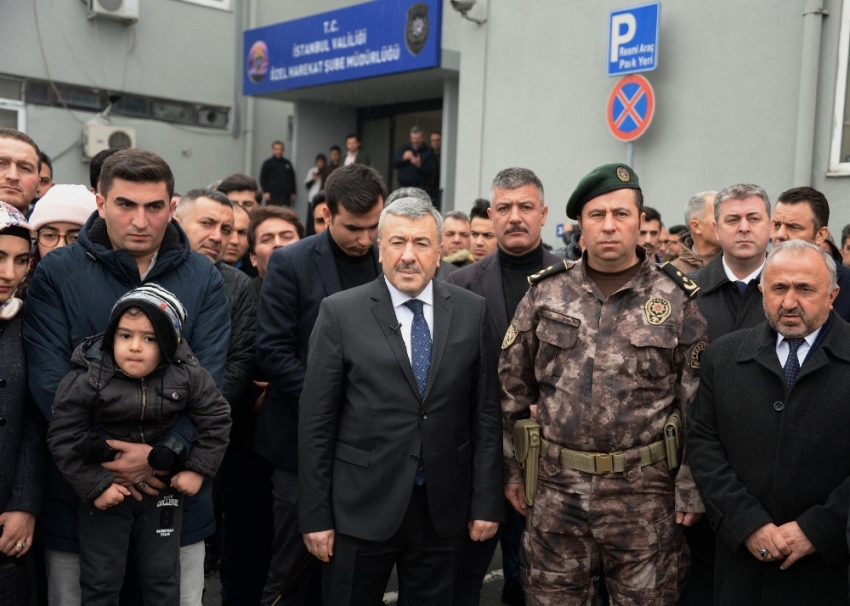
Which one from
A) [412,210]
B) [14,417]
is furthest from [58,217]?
[412,210]

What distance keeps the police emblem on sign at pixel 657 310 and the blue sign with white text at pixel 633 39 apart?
6.38 m

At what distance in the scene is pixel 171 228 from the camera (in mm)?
3477

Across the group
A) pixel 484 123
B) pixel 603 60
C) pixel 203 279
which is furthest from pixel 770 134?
pixel 203 279

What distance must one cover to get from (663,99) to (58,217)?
23.2ft

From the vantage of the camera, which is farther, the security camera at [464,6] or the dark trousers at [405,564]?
the security camera at [464,6]

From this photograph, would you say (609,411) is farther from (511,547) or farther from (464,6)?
(464,6)

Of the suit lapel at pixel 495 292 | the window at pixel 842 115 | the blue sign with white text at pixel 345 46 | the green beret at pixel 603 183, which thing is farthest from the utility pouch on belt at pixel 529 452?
the blue sign with white text at pixel 345 46

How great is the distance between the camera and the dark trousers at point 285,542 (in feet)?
12.5

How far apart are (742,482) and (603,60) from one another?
7.49 m

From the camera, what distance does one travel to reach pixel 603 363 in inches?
130

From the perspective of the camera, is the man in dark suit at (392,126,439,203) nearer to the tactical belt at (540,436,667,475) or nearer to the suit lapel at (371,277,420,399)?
the suit lapel at (371,277,420,399)

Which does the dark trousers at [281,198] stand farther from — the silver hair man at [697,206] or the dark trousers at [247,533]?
the dark trousers at [247,533]

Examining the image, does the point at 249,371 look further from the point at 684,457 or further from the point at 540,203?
the point at 684,457

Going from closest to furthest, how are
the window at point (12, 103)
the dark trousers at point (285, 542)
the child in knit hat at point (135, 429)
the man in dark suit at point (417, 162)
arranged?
the child in knit hat at point (135, 429) < the dark trousers at point (285, 542) < the man in dark suit at point (417, 162) < the window at point (12, 103)
